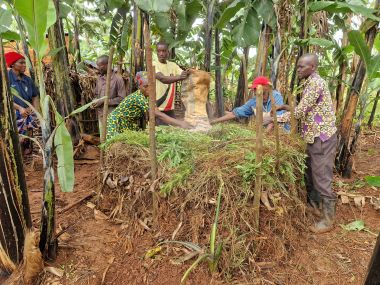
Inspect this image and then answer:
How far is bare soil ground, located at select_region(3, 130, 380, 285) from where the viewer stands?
7.22 feet

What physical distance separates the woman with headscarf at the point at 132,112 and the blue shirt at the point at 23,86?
5.38ft

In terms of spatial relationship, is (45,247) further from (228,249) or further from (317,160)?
(317,160)

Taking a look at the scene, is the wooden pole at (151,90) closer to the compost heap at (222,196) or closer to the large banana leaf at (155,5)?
the compost heap at (222,196)

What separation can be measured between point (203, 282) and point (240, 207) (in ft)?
1.97

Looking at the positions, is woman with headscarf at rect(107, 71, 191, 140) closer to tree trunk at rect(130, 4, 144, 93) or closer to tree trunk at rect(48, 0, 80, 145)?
tree trunk at rect(48, 0, 80, 145)

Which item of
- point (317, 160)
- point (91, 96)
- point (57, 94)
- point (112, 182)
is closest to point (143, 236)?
point (112, 182)

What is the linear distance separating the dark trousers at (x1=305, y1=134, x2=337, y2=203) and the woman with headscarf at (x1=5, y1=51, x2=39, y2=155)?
3.66 m

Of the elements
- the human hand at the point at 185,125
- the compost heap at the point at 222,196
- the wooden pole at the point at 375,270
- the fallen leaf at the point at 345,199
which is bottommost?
the fallen leaf at the point at 345,199

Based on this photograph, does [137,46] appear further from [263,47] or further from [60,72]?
[263,47]

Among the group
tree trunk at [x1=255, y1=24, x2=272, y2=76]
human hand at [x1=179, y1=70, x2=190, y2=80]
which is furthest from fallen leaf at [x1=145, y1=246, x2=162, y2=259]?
tree trunk at [x1=255, y1=24, x2=272, y2=76]

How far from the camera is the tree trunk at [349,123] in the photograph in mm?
3707

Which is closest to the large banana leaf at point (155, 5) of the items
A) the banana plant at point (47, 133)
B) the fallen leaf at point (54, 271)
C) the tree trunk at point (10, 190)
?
the banana plant at point (47, 133)

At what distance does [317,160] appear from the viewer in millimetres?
3008

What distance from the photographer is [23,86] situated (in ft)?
14.7
